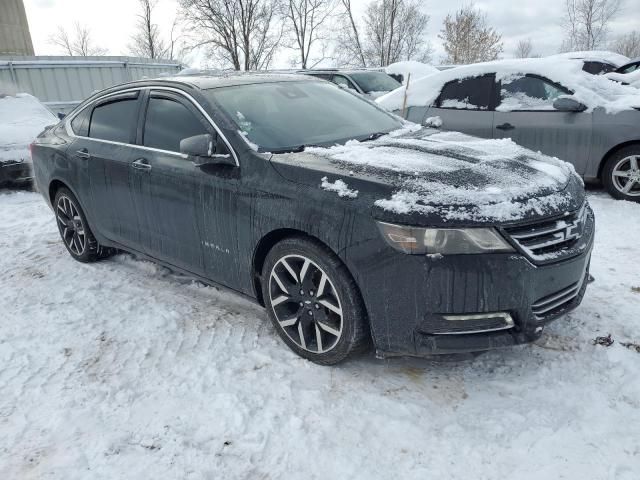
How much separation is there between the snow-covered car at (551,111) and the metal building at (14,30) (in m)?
27.7

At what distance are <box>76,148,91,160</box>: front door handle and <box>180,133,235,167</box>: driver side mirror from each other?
1.58 metres

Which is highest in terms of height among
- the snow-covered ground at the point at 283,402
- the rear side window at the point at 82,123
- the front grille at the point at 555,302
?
the rear side window at the point at 82,123

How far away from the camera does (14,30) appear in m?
27.9

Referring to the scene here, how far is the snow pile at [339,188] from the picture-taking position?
2.57 m

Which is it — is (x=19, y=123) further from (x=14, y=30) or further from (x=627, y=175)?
(x=14, y=30)

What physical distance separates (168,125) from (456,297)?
236 centimetres

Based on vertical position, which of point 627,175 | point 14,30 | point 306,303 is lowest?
point 627,175

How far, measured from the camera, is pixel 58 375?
3.03 meters

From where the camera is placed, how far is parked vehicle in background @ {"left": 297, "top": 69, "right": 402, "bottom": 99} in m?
12.3

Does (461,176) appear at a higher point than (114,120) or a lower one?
lower

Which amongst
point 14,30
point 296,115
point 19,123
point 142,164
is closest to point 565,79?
point 296,115

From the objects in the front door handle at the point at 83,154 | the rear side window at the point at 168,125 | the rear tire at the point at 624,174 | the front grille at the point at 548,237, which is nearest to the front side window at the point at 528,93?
the rear tire at the point at 624,174

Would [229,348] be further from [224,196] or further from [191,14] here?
[191,14]

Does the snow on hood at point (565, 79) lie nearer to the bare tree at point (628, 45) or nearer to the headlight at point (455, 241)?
the headlight at point (455, 241)
